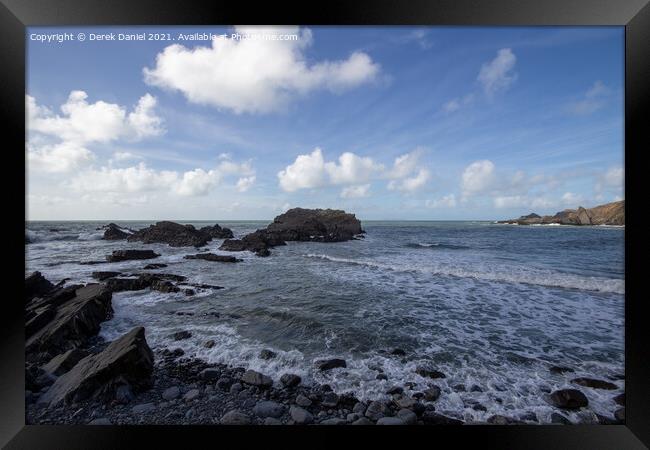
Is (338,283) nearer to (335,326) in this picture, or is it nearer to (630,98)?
(335,326)

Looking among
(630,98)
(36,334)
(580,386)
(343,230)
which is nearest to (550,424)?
(580,386)

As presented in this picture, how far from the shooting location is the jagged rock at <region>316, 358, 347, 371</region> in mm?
3718

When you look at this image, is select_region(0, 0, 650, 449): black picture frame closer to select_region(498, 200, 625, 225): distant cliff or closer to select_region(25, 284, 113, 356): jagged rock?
select_region(25, 284, 113, 356): jagged rock

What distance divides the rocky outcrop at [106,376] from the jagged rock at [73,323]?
4.12ft

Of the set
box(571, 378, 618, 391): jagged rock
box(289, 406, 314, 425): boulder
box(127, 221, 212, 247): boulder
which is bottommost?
box(571, 378, 618, 391): jagged rock

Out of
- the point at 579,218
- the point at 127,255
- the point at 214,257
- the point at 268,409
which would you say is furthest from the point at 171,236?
the point at 579,218

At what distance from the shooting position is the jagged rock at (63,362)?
3443mm

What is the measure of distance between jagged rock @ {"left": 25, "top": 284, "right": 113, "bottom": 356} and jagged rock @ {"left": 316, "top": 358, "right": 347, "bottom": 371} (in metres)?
4.78

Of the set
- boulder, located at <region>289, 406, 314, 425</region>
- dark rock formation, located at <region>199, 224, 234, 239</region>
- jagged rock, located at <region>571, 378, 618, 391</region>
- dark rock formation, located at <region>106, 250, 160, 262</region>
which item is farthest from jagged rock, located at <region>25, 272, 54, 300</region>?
dark rock formation, located at <region>199, 224, 234, 239</region>

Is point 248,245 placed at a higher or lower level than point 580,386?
higher

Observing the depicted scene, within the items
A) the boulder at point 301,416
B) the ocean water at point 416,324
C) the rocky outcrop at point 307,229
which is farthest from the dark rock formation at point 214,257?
the boulder at point 301,416

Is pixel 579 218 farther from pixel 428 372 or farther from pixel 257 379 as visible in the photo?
pixel 257 379

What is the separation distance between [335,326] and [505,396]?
3.09 metres

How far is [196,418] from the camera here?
2.81m
